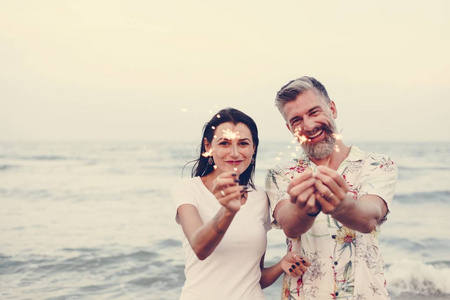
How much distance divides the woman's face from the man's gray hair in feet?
1.20

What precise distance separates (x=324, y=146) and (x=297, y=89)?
488 mm

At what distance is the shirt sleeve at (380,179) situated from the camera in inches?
148

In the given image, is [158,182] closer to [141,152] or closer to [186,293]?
[141,152]

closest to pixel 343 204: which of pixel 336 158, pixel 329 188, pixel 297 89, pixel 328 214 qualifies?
pixel 329 188

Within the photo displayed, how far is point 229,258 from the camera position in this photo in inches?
162

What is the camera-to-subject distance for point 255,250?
4195 mm

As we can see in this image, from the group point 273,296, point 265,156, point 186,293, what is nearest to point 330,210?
point 186,293

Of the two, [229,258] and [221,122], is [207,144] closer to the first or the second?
[221,122]

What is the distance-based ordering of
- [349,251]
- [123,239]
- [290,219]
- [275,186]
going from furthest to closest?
[123,239] < [275,186] < [349,251] < [290,219]

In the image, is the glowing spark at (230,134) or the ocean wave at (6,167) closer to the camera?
the glowing spark at (230,134)

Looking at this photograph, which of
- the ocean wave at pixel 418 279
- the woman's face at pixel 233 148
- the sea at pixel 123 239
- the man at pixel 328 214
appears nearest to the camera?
the man at pixel 328 214

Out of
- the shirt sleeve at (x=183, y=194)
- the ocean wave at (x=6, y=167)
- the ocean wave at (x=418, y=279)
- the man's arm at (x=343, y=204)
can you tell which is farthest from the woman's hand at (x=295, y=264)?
the ocean wave at (x=6, y=167)

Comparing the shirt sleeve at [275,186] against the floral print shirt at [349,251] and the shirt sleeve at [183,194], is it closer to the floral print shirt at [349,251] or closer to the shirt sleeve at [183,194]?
the floral print shirt at [349,251]

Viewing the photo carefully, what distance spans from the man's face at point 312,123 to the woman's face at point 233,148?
375 millimetres
